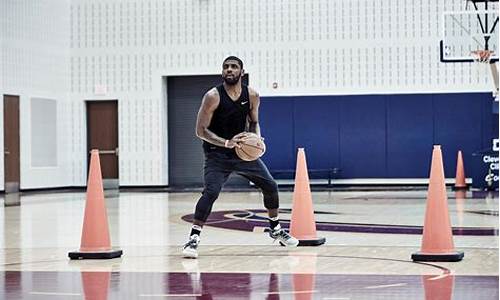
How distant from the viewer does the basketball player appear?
9719mm

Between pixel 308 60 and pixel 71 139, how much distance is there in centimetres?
784

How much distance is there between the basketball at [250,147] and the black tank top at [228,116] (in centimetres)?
22

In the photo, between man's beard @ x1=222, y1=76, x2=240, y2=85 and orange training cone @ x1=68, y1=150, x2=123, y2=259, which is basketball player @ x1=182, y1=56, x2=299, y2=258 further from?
orange training cone @ x1=68, y1=150, x2=123, y2=259

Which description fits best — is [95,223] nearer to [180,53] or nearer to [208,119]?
[208,119]

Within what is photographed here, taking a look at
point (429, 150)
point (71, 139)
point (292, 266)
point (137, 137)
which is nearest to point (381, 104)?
point (429, 150)

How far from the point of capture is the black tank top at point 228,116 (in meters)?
9.78

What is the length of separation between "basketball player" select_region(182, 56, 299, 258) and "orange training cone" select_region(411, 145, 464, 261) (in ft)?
6.12

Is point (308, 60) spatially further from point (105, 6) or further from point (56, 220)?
point (56, 220)

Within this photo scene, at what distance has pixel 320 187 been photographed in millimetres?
28828

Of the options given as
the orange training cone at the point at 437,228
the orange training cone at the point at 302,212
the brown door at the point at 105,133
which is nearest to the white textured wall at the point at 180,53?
the brown door at the point at 105,133

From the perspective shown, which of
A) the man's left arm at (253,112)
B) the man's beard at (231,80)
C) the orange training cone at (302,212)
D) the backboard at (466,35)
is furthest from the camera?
the backboard at (466,35)

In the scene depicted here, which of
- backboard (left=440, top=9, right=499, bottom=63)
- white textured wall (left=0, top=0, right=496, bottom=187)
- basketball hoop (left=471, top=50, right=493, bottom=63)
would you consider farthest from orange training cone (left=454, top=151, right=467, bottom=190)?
basketball hoop (left=471, top=50, right=493, bottom=63)

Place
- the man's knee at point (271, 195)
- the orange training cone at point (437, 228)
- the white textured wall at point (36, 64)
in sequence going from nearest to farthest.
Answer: the orange training cone at point (437, 228), the man's knee at point (271, 195), the white textured wall at point (36, 64)

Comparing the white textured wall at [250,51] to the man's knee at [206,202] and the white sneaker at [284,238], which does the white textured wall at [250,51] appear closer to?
the white sneaker at [284,238]
